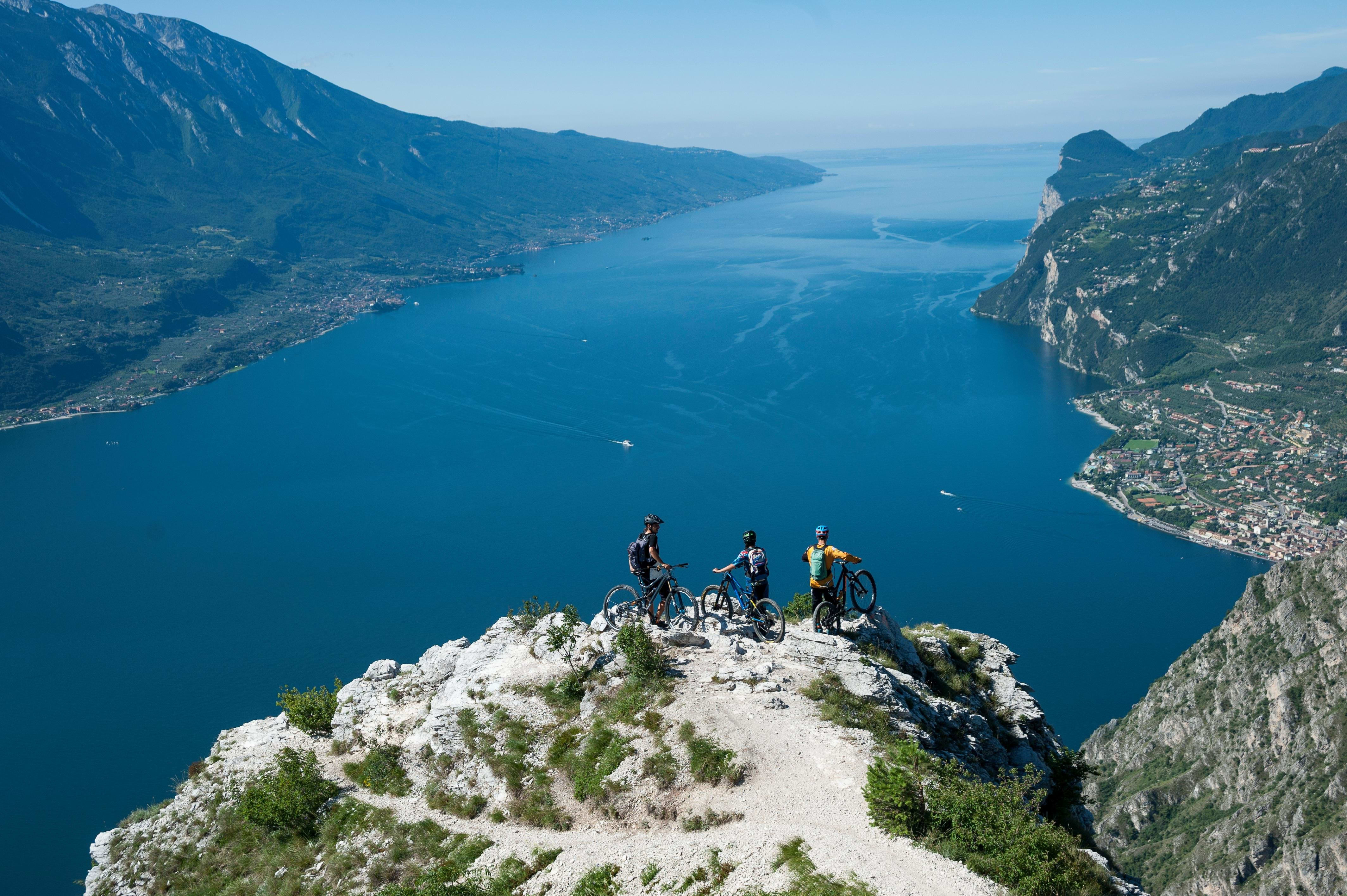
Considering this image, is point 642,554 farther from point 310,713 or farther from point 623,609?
point 310,713

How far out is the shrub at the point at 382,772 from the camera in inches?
707

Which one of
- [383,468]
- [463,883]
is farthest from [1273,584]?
[383,468]

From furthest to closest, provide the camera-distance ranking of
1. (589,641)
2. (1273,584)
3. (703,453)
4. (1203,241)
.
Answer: (1203,241)
(703,453)
(1273,584)
(589,641)

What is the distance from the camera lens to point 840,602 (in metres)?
18.1

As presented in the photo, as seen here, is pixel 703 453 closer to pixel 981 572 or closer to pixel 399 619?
pixel 981 572

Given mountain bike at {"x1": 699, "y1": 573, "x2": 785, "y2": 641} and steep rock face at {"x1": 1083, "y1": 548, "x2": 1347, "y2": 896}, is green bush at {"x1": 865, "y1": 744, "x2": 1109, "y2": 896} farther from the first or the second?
steep rock face at {"x1": 1083, "y1": 548, "x2": 1347, "y2": 896}

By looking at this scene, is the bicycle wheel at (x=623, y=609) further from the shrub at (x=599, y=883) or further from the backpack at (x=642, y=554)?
the shrub at (x=599, y=883)

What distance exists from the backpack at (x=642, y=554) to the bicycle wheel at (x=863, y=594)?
15.3 ft

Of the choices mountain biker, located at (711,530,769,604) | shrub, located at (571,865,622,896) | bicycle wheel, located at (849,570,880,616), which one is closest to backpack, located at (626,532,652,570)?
mountain biker, located at (711,530,769,604)

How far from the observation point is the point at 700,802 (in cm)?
1389

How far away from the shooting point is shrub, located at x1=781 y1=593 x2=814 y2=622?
2033cm

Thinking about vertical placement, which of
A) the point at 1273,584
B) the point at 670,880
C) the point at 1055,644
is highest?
the point at 670,880

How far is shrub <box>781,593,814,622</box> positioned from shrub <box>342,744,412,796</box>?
9670 millimetres

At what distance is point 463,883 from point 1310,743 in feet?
193
